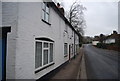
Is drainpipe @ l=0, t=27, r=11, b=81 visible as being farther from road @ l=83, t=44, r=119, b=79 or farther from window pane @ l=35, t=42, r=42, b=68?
road @ l=83, t=44, r=119, b=79

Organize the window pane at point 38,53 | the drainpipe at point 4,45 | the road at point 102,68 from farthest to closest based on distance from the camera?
the road at point 102,68 < the window pane at point 38,53 < the drainpipe at point 4,45

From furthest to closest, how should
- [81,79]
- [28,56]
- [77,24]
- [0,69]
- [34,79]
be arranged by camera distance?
1. [77,24]
2. [81,79]
3. [34,79]
4. [28,56]
5. [0,69]

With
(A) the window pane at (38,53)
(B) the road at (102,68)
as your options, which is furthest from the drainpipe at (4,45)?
(B) the road at (102,68)

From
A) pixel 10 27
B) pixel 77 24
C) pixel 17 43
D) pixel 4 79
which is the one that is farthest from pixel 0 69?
pixel 77 24

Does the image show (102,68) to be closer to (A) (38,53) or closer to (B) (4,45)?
(A) (38,53)

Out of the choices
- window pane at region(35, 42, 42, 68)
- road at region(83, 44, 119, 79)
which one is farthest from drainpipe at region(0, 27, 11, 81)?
road at region(83, 44, 119, 79)

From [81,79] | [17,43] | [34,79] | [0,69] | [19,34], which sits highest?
[19,34]

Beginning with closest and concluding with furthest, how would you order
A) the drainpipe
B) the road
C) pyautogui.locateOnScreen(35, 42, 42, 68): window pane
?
the drainpipe, pyautogui.locateOnScreen(35, 42, 42, 68): window pane, the road

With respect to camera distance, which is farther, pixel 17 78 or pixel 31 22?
pixel 31 22

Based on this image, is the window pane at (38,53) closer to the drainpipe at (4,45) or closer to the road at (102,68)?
the drainpipe at (4,45)

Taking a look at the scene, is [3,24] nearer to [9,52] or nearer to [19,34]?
[19,34]

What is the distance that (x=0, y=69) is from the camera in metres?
4.99

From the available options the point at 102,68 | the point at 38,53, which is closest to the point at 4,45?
the point at 38,53

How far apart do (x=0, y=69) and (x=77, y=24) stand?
41.6 metres
